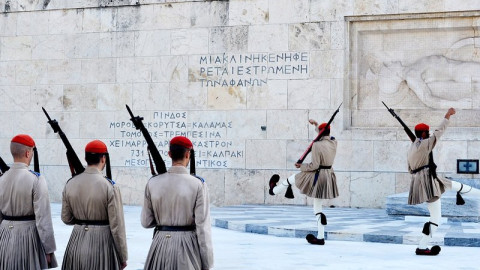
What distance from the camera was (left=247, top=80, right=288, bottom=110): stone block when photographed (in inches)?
607

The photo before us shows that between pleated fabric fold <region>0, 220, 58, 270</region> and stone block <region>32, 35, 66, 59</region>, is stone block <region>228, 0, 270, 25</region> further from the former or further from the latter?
pleated fabric fold <region>0, 220, 58, 270</region>

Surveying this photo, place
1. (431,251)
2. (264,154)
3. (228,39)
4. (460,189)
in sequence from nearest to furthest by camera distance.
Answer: (431,251), (460,189), (264,154), (228,39)

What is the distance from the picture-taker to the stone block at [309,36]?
15266mm

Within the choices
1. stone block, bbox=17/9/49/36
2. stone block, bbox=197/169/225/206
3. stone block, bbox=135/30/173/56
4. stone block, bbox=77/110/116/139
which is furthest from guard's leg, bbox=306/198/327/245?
stone block, bbox=17/9/49/36

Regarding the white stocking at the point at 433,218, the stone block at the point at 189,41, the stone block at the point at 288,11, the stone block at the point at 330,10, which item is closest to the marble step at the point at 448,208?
A: the white stocking at the point at 433,218

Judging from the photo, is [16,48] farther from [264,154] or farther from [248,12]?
[264,154]

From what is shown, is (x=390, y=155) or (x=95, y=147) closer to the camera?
(x=95, y=147)

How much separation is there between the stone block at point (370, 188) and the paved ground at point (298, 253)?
2.95 m

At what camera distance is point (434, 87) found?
1498 cm

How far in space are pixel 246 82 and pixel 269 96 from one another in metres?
0.55

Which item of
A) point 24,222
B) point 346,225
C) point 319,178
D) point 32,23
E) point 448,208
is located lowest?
point 346,225

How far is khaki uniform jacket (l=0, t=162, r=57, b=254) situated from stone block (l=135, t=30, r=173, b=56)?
409 inches

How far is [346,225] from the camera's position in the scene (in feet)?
38.4

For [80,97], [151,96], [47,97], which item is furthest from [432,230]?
[47,97]
